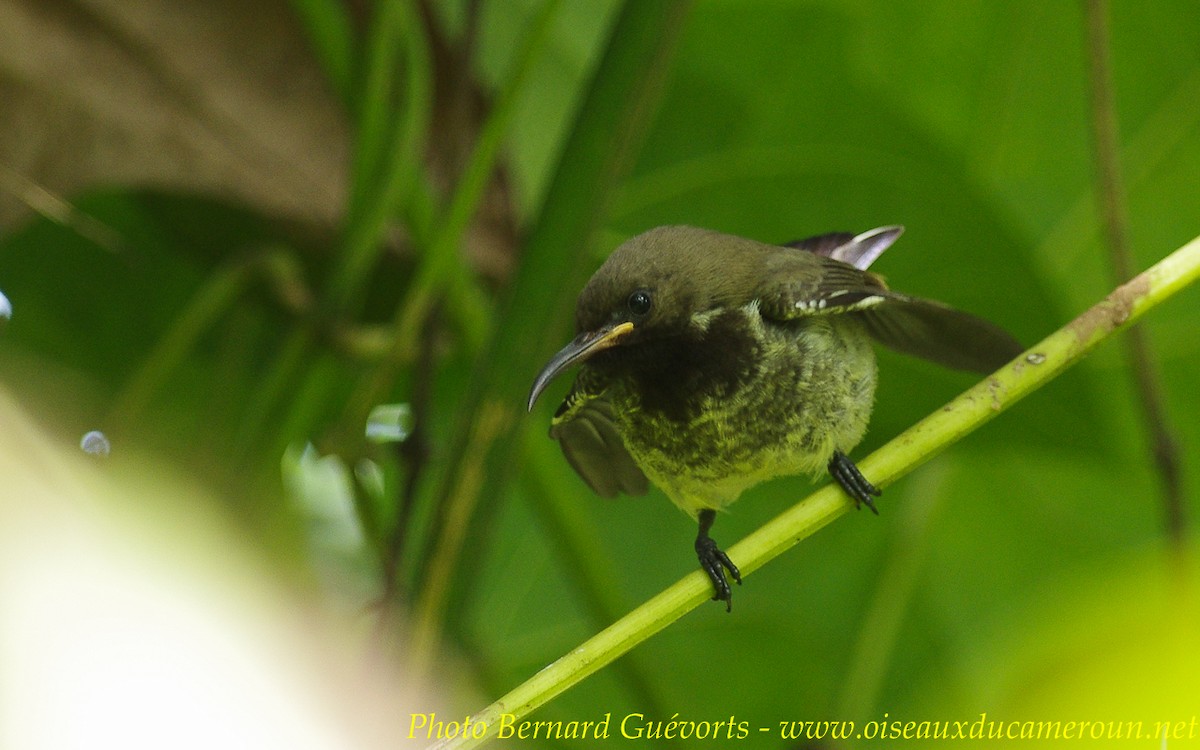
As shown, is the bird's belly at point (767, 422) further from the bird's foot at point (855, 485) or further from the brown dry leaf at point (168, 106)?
the brown dry leaf at point (168, 106)

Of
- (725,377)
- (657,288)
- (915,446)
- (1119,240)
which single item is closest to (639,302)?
(657,288)

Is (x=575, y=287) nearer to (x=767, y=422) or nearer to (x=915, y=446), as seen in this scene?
(x=767, y=422)

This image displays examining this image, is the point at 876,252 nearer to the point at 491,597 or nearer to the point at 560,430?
the point at 560,430

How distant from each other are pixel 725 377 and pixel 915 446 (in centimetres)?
31

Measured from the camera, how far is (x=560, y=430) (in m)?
0.98

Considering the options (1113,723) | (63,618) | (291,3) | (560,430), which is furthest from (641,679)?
(291,3)

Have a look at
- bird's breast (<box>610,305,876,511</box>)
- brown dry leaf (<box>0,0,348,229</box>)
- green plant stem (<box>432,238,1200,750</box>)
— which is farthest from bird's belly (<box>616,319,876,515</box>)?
brown dry leaf (<box>0,0,348,229</box>)

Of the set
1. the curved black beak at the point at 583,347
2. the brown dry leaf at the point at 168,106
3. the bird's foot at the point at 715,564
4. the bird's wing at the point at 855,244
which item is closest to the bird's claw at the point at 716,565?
the bird's foot at the point at 715,564

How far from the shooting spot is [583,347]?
862 millimetres

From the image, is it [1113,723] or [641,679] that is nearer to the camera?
[1113,723]

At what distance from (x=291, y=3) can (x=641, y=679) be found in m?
0.82

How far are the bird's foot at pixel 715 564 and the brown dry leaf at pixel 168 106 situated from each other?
69 cm

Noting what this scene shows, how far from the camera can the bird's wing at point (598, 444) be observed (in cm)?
99

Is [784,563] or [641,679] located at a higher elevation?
[784,563]
